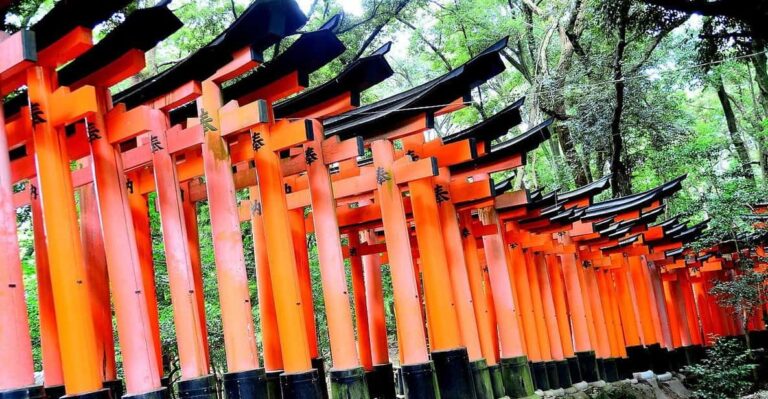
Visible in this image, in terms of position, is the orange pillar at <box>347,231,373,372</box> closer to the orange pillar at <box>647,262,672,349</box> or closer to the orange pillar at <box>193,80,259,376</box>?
the orange pillar at <box>193,80,259,376</box>

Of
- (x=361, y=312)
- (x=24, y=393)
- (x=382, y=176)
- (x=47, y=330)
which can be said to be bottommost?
(x=24, y=393)

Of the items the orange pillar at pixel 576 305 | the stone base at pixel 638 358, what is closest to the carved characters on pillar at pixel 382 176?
the orange pillar at pixel 576 305

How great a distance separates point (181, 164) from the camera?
373 inches

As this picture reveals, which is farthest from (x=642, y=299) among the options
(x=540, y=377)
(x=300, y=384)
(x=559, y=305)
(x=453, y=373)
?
(x=300, y=384)

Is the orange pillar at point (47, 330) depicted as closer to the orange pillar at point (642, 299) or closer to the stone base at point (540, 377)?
the stone base at point (540, 377)

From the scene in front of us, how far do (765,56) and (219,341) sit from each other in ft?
60.1

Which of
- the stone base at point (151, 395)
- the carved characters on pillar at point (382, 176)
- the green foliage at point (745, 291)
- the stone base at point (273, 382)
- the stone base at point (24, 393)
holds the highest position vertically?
the carved characters on pillar at point (382, 176)

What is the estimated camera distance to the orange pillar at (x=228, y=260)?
7.70 metres

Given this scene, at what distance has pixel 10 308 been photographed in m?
6.03

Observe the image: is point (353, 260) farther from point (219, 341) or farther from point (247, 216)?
point (219, 341)

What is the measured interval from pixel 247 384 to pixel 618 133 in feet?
46.7

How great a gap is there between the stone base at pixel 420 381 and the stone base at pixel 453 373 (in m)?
0.43

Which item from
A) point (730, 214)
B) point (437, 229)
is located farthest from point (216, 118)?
point (730, 214)

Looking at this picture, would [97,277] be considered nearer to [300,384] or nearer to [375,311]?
[300,384]
